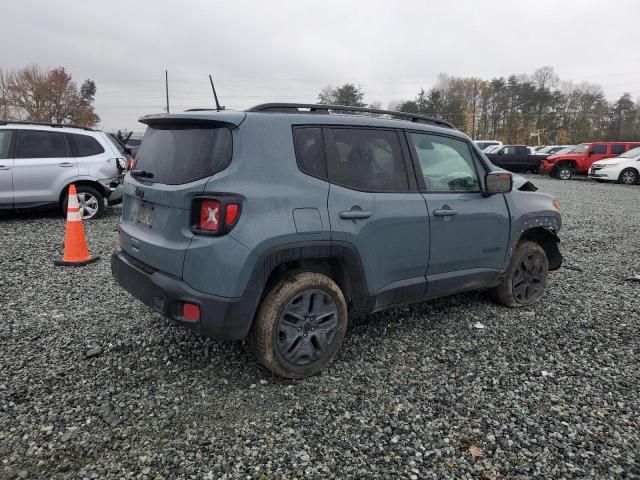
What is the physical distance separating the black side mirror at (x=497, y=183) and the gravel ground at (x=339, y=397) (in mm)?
1190

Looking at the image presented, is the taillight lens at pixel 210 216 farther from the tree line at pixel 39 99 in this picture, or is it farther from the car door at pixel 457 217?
the tree line at pixel 39 99

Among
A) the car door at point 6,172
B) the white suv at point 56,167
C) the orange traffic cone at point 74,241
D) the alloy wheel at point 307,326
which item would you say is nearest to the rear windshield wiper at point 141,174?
the alloy wheel at point 307,326

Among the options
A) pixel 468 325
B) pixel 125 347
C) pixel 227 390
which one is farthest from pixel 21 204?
pixel 468 325

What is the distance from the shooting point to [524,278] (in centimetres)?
454

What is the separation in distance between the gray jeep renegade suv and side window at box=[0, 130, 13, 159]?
606 cm

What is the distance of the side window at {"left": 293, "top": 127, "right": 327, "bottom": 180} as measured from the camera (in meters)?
2.99

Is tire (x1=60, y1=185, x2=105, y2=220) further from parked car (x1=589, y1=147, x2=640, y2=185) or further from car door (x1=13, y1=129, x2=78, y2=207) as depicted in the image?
parked car (x1=589, y1=147, x2=640, y2=185)

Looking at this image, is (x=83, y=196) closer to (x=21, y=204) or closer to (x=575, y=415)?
(x=21, y=204)

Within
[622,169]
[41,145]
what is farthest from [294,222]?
[622,169]

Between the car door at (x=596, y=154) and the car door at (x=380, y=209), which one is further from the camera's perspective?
the car door at (x=596, y=154)

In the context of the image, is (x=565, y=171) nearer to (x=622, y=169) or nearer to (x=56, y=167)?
(x=622, y=169)

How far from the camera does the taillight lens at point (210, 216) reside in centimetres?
266

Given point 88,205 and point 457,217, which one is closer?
point 457,217

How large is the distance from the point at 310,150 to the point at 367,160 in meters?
0.48
